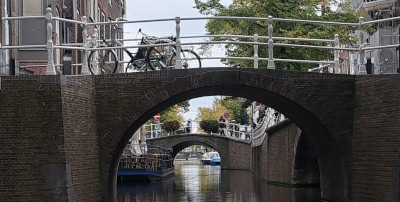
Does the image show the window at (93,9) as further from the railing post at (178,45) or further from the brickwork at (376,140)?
the brickwork at (376,140)

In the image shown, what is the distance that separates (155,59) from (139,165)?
17.8m

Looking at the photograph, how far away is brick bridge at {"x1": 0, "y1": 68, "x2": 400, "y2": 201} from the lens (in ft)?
48.4

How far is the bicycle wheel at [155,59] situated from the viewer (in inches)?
707

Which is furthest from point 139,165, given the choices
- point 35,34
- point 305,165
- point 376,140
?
point 376,140

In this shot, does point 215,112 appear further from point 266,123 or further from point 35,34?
point 35,34

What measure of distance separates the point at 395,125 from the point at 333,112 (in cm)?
224

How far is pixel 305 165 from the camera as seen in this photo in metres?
28.2

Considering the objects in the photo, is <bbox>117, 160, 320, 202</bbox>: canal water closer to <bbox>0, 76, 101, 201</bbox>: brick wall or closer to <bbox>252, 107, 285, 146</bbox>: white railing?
<bbox>252, 107, 285, 146</bbox>: white railing

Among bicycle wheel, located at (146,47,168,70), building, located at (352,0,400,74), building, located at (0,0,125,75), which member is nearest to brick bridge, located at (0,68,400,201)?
bicycle wheel, located at (146,47,168,70)

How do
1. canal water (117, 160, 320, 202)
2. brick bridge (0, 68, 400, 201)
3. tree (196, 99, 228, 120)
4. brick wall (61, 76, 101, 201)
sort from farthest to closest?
tree (196, 99, 228, 120) → canal water (117, 160, 320, 202) → brick wall (61, 76, 101, 201) → brick bridge (0, 68, 400, 201)

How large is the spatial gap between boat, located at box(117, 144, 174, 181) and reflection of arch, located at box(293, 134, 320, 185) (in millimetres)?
8777

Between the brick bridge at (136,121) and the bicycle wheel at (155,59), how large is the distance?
824 millimetres

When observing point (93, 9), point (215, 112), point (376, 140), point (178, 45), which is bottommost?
point (376, 140)

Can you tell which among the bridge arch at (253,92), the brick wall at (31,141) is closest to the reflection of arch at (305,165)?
the bridge arch at (253,92)
